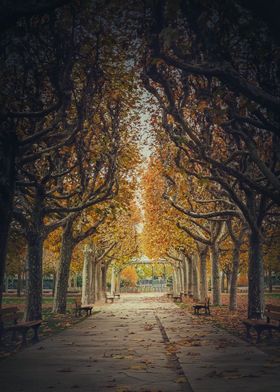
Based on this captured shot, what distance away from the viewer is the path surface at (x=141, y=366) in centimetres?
676

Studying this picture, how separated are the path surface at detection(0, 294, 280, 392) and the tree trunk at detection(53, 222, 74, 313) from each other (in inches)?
379

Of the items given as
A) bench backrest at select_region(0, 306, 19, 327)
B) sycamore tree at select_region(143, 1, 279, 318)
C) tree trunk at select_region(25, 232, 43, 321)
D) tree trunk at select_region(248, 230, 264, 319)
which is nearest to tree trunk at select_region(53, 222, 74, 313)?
tree trunk at select_region(25, 232, 43, 321)

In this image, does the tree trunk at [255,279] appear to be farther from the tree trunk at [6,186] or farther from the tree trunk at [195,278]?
the tree trunk at [195,278]

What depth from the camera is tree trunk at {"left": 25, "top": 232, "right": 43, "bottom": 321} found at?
1739 cm

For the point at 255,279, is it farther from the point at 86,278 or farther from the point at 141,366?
the point at 86,278

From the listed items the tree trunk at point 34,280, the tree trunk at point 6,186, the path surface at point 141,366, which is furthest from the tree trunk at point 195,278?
the tree trunk at point 6,186

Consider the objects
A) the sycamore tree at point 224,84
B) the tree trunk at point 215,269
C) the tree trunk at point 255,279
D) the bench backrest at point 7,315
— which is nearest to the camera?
the sycamore tree at point 224,84

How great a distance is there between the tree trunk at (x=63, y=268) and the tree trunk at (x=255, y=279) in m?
9.45

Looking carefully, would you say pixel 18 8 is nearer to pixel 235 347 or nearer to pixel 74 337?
pixel 235 347

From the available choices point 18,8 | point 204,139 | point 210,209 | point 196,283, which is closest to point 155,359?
point 18,8

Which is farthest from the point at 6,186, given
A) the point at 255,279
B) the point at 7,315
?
the point at 255,279

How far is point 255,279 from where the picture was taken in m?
17.5

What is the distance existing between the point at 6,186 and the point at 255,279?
11.0 m

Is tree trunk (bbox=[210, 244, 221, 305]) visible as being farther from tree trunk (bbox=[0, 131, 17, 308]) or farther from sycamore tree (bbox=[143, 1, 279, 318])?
tree trunk (bbox=[0, 131, 17, 308])
